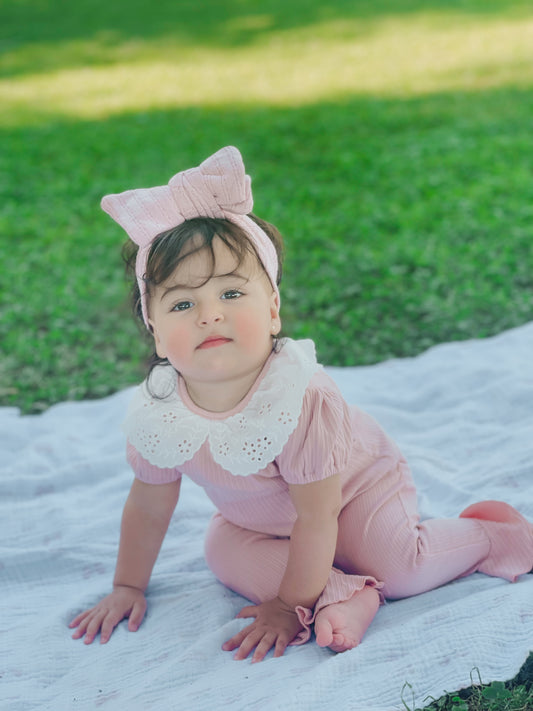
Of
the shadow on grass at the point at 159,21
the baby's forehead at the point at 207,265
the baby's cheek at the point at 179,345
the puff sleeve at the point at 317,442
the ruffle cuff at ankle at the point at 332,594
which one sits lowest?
the ruffle cuff at ankle at the point at 332,594

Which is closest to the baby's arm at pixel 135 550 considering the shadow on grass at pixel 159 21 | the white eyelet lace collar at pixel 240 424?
the white eyelet lace collar at pixel 240 424

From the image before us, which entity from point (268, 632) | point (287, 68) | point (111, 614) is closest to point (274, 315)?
point (268, 632)

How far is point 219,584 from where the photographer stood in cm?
217

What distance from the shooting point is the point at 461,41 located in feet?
34.5

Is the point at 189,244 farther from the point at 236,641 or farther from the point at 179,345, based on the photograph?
the point at 236,641

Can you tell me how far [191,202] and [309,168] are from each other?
461cm

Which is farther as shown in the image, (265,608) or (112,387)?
(112,387)

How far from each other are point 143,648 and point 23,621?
0.35 metres

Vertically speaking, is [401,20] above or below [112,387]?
above

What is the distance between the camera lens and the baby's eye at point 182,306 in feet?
5.87

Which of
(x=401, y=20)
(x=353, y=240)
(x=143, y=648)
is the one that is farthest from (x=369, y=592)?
(x=401, y=20)

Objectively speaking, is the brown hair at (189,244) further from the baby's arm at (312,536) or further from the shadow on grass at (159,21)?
the shadow on grass at (159,21)

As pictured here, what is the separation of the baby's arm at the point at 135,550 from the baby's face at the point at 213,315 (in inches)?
15.1

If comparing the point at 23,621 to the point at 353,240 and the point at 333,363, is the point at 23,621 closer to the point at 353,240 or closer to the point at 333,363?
the point at 333,363
